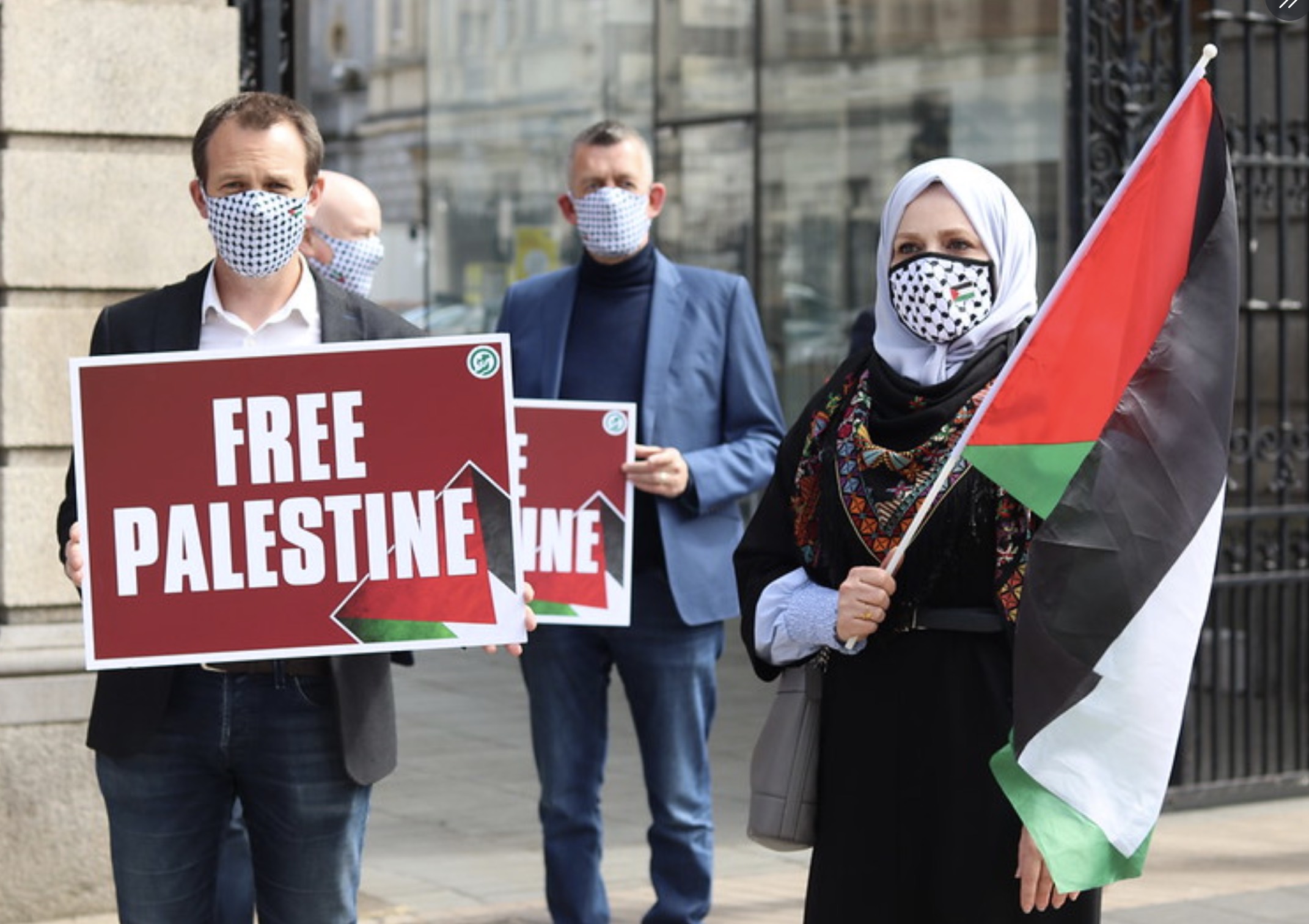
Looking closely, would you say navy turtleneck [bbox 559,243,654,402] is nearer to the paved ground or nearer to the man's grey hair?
the man's grey hair

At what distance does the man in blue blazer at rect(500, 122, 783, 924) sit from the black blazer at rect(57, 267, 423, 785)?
1.88 m

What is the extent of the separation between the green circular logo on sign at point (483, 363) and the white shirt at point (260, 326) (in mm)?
307

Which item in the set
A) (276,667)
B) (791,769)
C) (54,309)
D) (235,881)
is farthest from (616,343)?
(791,769)

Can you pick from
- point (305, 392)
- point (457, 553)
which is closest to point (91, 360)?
point (305, 392)

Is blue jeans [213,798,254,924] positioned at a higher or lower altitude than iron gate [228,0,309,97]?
lower

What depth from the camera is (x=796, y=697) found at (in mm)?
4094

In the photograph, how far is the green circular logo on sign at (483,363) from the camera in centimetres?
424

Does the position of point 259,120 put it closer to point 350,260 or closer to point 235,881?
point 350,260

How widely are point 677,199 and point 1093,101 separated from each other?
24.0 ft

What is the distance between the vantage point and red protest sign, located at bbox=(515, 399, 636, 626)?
609 centimetres

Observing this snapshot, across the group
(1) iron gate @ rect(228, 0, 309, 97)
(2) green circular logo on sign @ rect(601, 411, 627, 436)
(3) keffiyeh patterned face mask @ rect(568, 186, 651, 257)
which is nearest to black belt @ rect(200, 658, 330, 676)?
(2) green circular logo on sign @ rect(601, 411, 627, 436)

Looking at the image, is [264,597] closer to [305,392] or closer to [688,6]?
[305,392]

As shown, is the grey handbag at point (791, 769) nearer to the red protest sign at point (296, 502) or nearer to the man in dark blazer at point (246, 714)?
the red protest sign at point (296, 502)

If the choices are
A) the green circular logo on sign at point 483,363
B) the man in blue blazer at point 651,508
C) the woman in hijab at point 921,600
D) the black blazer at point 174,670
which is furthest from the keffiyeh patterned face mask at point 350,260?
the woman in hijab at point 921,600
